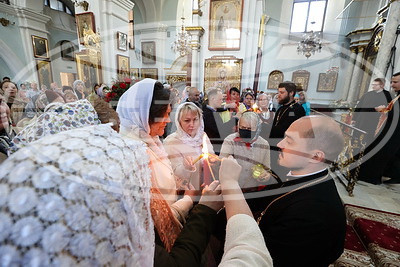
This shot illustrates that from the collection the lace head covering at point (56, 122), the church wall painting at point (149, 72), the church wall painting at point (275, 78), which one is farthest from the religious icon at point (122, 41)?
the church wall painting at point (275, 78)

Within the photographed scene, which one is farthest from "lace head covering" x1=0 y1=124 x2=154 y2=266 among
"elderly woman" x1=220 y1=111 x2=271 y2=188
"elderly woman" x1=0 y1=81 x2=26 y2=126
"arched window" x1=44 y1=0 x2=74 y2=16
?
"arched window" x1=44 y1=0 x2=74 y2=16

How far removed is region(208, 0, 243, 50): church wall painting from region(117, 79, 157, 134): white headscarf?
30.5 feet

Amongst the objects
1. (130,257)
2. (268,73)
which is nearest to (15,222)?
(130,257)

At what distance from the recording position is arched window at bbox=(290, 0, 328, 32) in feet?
41.0

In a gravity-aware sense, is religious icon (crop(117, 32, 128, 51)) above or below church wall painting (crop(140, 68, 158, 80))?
above

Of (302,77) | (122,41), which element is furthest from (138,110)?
(302,77)

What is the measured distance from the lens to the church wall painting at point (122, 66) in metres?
8.34

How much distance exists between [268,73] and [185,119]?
41.7 ft

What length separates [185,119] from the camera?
2561 mm

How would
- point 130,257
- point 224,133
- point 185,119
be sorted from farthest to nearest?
point 224,133
point 185,119
point 130,257

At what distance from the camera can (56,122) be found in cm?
100

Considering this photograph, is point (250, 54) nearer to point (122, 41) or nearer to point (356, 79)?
point (356, 79)

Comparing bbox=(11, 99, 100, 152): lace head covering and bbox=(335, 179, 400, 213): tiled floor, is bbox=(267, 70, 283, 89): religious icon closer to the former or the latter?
bbox=(335, 179, 400, 213): tiled floor

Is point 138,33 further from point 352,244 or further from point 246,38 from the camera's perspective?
point 352,244
